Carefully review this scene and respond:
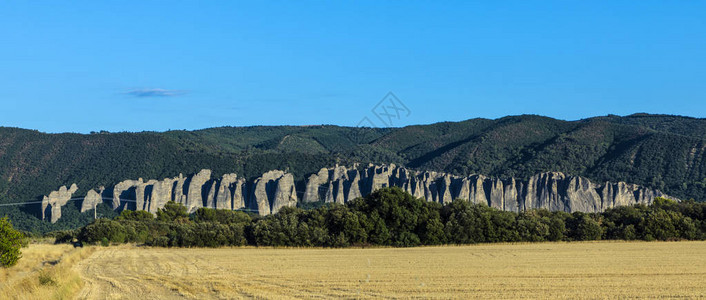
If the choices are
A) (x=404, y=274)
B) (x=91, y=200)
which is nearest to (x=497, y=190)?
(x=91, y=200)

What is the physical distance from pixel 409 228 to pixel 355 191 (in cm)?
7364

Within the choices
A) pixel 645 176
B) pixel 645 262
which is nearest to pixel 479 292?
pixel 645 262

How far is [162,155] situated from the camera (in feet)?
525

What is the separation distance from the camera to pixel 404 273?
118ft

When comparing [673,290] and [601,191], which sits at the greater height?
[601,191]

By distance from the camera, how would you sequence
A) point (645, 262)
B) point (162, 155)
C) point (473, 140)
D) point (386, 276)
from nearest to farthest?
point (386, 276) → point (645, 262) → point (162, 155) → point (473, 140)

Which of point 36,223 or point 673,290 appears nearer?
point 673,290

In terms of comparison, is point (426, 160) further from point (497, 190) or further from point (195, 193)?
point (195, 193)

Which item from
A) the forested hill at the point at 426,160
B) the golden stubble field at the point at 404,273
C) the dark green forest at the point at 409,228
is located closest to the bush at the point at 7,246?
the golden stubble field at the point at 404,273

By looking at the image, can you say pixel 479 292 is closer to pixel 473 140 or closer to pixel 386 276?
pixel 386 276

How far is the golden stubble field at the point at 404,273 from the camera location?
28.3 m

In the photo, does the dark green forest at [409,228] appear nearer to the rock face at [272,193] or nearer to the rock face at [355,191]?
the rock face at [355,191]

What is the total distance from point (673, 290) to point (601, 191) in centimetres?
10625

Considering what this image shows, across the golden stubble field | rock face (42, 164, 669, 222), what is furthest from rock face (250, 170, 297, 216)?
the golden stubble field
